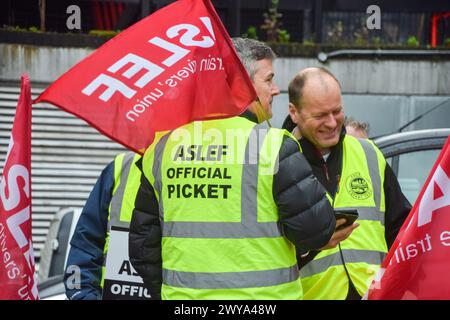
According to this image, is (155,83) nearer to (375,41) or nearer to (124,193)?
(124,193)

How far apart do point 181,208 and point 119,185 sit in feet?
2.80

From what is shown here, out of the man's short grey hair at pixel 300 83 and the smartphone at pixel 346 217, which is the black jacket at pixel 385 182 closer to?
the man's short grey hair at pixel 300 83

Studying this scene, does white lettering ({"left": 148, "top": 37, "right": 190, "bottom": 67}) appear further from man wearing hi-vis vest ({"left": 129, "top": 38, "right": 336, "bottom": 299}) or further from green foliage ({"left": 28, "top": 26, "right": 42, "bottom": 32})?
green foliage ({"left": 28, "top": 26, "right": 42, "bottom": 32})

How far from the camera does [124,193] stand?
4.27 metres

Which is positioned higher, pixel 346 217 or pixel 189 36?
pixel 189 36

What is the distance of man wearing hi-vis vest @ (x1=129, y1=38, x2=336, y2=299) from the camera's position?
3.45 metres

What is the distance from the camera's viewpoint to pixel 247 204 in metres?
3.46

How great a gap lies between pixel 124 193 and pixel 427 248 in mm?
1435

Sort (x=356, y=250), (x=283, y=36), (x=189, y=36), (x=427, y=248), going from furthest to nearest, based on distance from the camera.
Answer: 1. (x=283, y=36)
2. (x=356, y=250)
3. (x=189, y=36)
4. (x=427, y=248)

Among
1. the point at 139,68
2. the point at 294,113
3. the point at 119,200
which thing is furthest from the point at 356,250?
the point at 139,68

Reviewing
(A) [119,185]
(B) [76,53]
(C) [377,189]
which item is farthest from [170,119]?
(B) [76,53]

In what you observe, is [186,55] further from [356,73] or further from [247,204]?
[356,73]

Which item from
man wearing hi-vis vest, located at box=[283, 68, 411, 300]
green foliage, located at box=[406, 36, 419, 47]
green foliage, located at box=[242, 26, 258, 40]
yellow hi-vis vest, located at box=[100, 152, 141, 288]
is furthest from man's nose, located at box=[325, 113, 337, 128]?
green foliage, located at box=[406, 36, 419, 47]

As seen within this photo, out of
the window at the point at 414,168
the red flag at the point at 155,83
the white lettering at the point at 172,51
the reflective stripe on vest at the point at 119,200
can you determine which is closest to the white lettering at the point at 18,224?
the reflective stripe on vest at the point at 119,200
